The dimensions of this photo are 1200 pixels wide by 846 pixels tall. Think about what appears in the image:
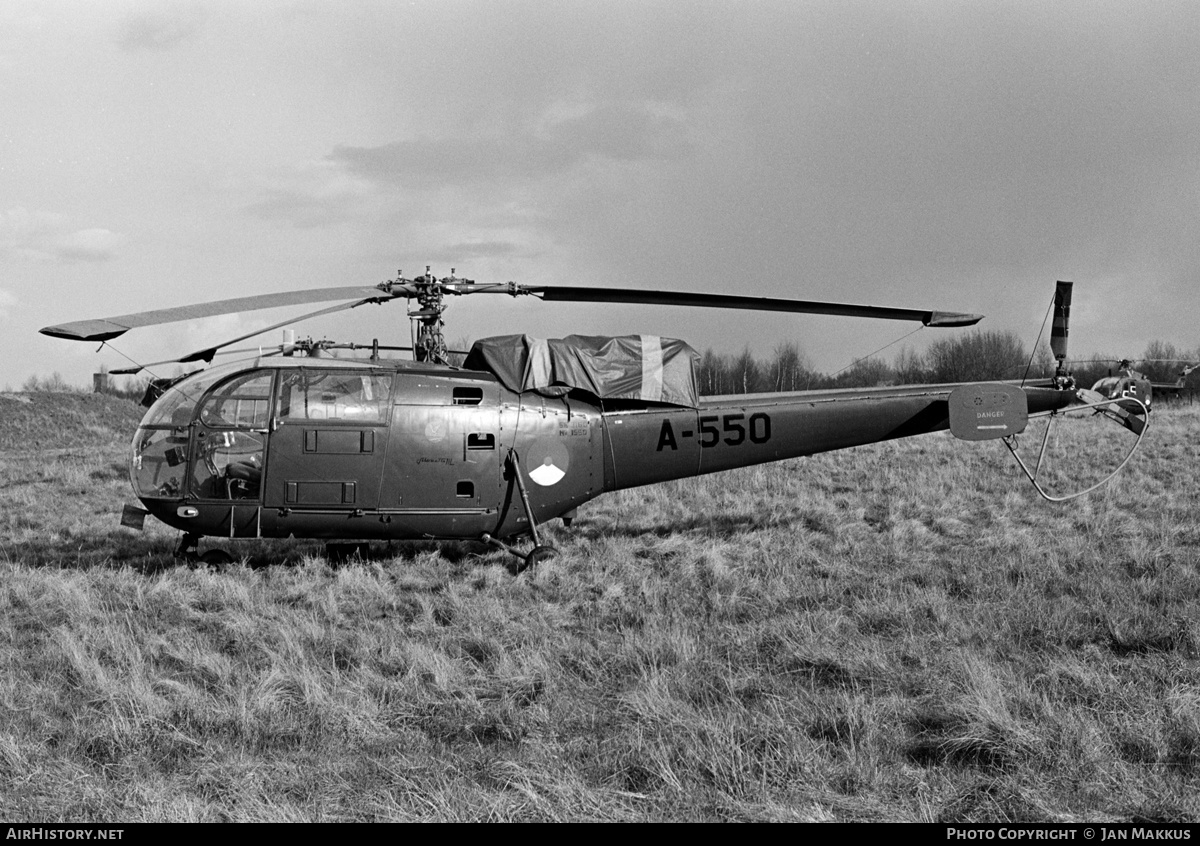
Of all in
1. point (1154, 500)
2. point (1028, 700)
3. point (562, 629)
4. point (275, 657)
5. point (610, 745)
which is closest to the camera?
point (610, 745)

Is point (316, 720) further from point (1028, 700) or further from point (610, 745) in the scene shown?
point (1028, 700)

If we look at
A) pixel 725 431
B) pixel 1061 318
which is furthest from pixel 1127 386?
pixel 725 431

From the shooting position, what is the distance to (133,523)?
1005 centimetres

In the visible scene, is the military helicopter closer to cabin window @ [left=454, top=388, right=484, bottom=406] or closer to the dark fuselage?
the dark fuselage

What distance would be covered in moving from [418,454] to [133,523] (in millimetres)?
3317

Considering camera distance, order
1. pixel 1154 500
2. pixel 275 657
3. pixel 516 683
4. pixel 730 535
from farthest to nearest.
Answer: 1. pixel 1154 500
2. pixel 730 535
3. pixel 275 657
4. pixel 516 683

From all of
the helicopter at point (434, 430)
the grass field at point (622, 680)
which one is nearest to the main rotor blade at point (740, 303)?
the helicopter at point (434, 430)

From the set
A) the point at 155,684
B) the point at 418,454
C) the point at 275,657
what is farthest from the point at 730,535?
the point at 155,684

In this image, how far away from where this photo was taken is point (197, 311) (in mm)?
8219

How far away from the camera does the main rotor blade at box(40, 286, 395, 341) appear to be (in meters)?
7.67

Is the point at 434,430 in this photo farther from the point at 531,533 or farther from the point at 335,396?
the point at 531,533

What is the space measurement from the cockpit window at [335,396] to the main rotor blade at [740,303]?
197cm

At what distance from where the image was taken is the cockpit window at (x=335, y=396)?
32.4 ft

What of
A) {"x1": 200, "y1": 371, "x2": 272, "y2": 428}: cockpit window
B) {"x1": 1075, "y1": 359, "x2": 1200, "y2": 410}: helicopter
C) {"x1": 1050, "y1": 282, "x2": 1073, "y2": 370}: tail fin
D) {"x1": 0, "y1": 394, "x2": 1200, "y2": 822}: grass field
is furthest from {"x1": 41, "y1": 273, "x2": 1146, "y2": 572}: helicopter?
{"x1": 1075, "y1": 359, "x2": 1200, "y2": 410}: helicopter
